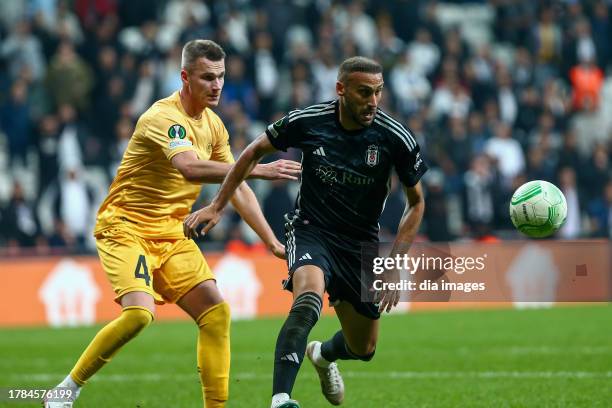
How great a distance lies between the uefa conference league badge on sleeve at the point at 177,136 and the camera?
8.13m

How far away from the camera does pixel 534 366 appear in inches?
451

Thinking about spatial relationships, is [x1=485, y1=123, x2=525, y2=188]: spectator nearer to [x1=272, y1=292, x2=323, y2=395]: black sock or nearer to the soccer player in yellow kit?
the soccer player in yellow kit

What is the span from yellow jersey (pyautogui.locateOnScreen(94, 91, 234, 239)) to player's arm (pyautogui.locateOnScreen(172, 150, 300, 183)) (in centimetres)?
33

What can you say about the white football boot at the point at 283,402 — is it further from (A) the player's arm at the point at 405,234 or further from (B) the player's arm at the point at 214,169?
(B) the player's arm at the point at 214,169

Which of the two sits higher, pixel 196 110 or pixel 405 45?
pixel 405 45

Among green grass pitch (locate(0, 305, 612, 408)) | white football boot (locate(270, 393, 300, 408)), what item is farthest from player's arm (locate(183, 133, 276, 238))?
green grass pitch (locate(0, 305, 612, 408))

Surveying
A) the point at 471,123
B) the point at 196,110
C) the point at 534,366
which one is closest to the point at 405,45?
the point at 471,123

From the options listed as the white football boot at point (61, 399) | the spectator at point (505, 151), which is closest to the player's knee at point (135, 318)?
the white football boot at point (61, 399)

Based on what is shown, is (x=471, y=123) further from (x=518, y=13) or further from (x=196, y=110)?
(x=196, y=110)

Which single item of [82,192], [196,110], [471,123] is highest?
[471,123]

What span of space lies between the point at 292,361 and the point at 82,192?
12.1m

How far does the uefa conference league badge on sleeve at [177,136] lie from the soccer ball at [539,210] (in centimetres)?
238

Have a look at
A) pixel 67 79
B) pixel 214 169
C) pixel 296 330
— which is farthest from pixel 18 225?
pixel 296 330

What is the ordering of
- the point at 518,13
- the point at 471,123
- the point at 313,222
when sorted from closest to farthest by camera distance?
the point at 313,222
the point at 471,123
the point at 518,13
